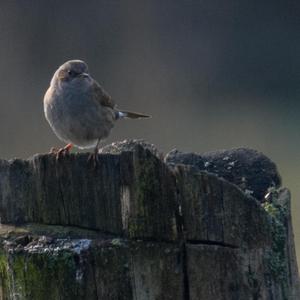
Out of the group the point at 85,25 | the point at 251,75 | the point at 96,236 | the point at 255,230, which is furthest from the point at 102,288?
the point at 85,25

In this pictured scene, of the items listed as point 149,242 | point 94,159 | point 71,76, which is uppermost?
point 71,76

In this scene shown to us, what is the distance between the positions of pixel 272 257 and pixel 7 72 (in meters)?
13.3

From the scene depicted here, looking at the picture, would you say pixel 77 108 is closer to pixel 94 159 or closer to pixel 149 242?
pixel 94 159

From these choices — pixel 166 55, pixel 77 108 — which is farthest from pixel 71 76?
pixel 166 55

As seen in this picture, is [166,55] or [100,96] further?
[166,55]

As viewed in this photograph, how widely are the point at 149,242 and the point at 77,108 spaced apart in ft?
8.58

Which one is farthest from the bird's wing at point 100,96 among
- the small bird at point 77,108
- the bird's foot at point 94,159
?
the bird's foot at point 94,159

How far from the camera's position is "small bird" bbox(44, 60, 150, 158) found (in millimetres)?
6238

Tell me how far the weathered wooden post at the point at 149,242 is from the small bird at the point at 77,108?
233 cm

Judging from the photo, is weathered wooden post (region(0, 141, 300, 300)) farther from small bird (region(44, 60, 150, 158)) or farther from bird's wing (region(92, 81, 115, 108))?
bird's wing (region(92, 81, 115, 108))

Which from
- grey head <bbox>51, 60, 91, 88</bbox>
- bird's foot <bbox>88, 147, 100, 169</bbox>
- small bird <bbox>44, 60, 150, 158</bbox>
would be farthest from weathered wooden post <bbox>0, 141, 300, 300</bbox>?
grey head <bbox>51, 60, 91, 88</bbox>

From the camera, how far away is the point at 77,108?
6.29 metres

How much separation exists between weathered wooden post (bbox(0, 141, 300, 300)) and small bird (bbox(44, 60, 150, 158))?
7.65 ft

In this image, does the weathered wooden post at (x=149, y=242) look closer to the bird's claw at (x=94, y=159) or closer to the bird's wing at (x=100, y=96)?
the bird's claw at (x=94, y=159)
